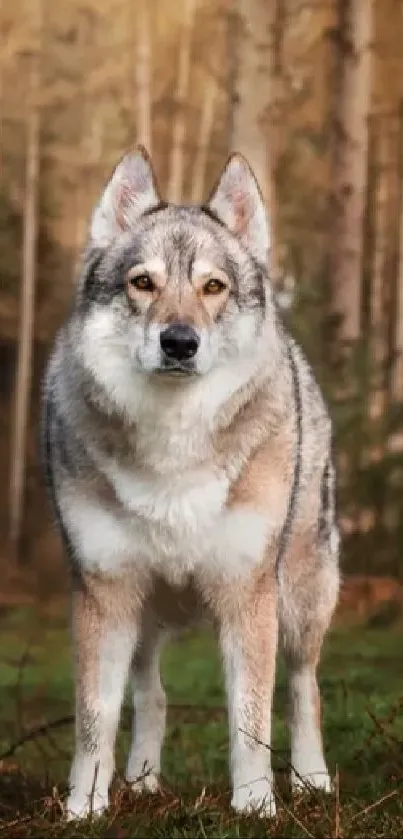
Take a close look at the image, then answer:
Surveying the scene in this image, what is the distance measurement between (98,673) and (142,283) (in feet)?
4.39

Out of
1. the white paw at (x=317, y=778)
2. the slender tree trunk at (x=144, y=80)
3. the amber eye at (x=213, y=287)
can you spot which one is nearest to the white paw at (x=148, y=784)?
the white paw at (x=317, y=778)

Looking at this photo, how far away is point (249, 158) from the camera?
13789 mm

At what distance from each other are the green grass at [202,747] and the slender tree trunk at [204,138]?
21.9ft

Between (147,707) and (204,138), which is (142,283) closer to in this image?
(147,707)

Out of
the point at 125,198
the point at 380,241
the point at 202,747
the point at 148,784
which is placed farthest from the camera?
the point at 380,241

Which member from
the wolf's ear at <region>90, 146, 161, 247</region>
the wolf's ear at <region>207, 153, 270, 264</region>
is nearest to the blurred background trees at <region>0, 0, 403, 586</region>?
the wolf's ear at <region>207, 153, 270, 264</region>

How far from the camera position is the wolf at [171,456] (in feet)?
14.4

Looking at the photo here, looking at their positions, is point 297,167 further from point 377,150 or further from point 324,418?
point 324,418

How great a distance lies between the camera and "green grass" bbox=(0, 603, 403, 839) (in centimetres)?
398

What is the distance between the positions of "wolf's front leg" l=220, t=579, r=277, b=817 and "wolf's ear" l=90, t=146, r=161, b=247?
4.50 feet

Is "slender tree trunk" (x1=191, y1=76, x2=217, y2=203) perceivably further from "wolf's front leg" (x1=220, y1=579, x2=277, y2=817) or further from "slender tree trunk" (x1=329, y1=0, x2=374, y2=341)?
"wolf's front leg" (x1=220, y1=579, x2=277, y2=817)

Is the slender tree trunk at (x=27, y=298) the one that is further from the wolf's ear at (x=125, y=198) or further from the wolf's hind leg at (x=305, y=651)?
the wolf's ear at (x=125, y=198)

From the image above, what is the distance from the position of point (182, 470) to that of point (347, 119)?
36.8 feet

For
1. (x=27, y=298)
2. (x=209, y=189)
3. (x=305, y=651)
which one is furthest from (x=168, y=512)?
(x=27, y=298)
